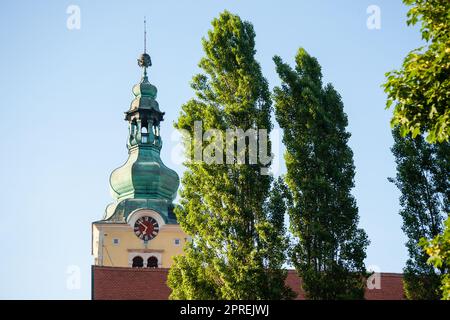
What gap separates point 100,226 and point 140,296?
71.0 feet

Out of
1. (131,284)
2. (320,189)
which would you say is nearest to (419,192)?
(320,189)

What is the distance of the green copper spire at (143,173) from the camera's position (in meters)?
59.3

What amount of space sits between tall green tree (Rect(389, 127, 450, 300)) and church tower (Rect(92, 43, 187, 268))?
84.3 feet

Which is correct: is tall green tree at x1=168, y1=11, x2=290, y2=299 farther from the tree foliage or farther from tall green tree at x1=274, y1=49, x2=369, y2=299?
the tree foliage

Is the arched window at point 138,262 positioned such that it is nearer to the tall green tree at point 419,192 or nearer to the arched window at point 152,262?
the arched window at point 152,262

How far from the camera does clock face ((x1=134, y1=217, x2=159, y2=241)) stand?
57719 millimetres

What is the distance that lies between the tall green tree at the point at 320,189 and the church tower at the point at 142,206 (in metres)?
25.5

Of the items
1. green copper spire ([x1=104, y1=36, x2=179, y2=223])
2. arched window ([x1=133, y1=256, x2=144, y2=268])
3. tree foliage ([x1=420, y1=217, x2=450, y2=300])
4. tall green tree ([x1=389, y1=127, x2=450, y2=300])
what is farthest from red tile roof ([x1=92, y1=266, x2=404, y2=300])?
green copper spire ([x1=104, y1=36, x2=179, y2=223])

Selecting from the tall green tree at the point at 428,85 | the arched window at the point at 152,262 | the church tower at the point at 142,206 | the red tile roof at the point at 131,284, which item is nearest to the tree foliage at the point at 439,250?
the tall green tree at the point at 428,85

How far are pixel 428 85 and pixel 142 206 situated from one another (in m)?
42.2

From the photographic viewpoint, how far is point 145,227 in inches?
2279

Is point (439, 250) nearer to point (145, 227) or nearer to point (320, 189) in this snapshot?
point (320, 189)
